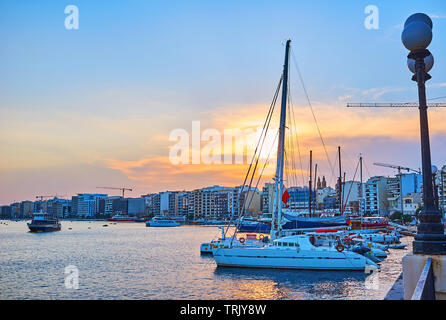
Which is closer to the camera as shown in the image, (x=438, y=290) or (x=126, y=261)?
(x=438, y=290)

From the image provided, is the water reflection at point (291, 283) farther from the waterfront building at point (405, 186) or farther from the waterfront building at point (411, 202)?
the waterfront building at point (405, 186)

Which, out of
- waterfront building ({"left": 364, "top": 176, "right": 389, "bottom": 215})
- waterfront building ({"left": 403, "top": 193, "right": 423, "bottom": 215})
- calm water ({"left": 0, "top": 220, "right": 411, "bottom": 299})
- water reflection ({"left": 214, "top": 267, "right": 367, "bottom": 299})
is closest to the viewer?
water reflection ({"left": 214, "top": 267, "right": 367, "bottom": 299})

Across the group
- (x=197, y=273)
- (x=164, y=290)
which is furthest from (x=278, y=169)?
(x=164, y=290)

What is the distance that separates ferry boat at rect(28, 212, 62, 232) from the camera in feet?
387

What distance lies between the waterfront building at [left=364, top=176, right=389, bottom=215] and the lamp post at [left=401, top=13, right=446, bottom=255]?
17280 cm

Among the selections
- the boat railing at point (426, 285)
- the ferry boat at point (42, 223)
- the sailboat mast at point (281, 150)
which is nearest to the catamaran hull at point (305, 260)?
the sailboat mast at point (281, 150)

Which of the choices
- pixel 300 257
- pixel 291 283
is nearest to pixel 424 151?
pixel 291 283

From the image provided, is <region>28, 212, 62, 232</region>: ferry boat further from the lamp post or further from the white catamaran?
the lamp post

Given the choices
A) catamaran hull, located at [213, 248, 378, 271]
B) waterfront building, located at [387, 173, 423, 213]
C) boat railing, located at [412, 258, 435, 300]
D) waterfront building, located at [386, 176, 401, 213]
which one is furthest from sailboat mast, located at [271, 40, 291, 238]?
waterfront building, located at [387, 173, 423, 213]

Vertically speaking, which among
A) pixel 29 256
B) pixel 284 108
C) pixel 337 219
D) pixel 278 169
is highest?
pixel 284 108

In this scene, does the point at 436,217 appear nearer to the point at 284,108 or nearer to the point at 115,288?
the point at 115,288
